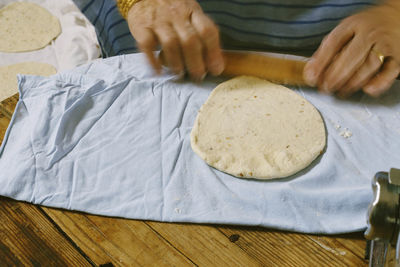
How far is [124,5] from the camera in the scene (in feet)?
4.11

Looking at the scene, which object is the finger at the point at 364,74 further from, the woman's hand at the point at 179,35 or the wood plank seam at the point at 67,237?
the wood plank seam at the point at 67,237

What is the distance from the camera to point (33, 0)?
238cm

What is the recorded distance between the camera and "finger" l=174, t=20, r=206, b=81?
1.09 metres

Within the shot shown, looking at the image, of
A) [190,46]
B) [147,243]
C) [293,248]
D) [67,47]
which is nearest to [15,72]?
[67,47]

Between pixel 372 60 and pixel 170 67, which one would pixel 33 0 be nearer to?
pixel 170 67

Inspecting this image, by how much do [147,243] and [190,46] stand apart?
0.56 m

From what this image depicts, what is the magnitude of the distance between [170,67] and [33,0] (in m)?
1.66

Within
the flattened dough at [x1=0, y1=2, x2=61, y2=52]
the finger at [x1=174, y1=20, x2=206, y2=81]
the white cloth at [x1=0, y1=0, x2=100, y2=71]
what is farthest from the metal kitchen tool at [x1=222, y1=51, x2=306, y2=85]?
the flattened dough at [x1=0, y1=2, x2=61, y2=52]

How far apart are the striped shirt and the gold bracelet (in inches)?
3.4

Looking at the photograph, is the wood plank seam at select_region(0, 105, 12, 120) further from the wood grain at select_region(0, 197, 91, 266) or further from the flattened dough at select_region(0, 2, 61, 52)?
the flattened dough at select_region(0, 2, 61, 52)

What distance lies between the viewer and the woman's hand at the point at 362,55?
43.6 inches

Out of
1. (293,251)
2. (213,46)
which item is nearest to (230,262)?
(293,251)

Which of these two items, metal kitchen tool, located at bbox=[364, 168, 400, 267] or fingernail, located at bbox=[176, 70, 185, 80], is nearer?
metal kitchen tool, located at bbox=[364, 168, 400, 267]

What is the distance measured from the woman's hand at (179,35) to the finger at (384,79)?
0.45 meters
